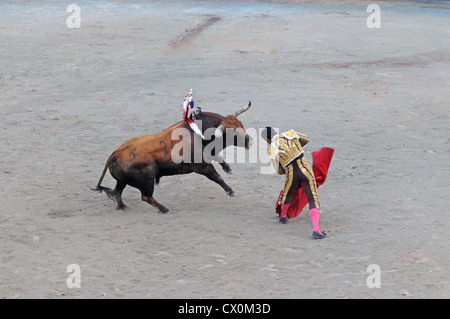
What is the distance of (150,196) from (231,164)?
2081mm

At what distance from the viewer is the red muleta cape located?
8805 mm

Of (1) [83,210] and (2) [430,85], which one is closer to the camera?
(1) [83,210]

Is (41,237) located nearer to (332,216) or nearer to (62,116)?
(332,216)

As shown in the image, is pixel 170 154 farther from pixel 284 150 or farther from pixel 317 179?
pixel 317 179

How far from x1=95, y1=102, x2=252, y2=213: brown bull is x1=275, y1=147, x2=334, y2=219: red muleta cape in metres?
0.70

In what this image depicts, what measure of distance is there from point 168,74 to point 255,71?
5.58ft

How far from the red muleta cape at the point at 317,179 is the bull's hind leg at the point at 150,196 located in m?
1.31

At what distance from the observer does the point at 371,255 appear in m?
7.84

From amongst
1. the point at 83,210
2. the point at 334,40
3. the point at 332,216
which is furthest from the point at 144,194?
the point at 334,40

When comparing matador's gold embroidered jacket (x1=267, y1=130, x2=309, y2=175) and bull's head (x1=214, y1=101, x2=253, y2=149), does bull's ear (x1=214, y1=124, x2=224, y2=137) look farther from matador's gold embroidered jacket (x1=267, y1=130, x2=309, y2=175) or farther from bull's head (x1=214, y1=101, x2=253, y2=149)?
matador's gold embroidered jacket (x1=267, y1=130, x2=309, y2=175)

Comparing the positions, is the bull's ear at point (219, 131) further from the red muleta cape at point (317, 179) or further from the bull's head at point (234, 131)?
the red muleta cape at point (317, 179)

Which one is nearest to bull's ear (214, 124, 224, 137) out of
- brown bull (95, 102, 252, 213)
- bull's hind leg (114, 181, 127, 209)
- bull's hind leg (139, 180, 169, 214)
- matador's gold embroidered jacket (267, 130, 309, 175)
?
brown bull (95, 102, 252, 213)

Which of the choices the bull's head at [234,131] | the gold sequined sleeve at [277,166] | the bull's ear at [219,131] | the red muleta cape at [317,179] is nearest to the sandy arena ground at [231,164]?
the red muleta cape at [317,179]

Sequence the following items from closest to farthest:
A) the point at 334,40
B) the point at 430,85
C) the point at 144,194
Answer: the point at 144,194
the point at 430,85
the point at 334,40
